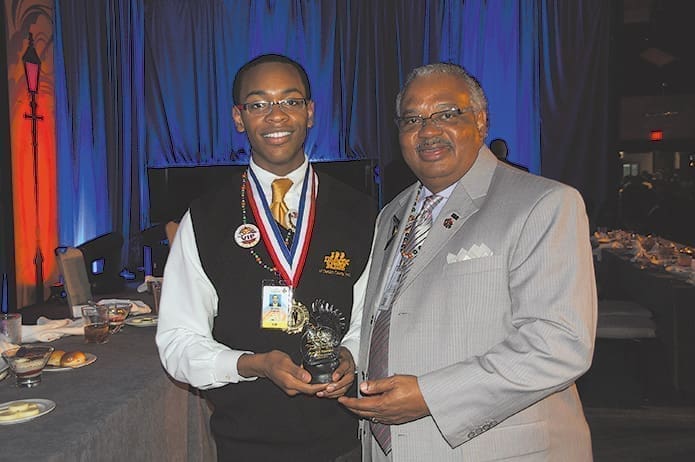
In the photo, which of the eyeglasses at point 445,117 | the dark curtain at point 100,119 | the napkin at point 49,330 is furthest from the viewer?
the dark curtain at point 100,119

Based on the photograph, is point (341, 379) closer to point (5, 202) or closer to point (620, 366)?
point (620, 366)

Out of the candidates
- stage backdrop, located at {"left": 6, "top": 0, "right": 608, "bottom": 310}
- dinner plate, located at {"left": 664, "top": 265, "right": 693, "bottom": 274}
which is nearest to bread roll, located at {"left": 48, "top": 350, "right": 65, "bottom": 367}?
dinner plate, located at {"left": 664, "top": 265, "right": 693, "bottom": 274}

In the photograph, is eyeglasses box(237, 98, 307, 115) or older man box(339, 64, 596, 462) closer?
older man box(339, 64, 596, 462)

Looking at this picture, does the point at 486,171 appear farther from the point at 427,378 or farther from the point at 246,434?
the point at 246,434

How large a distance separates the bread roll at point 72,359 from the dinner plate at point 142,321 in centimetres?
66

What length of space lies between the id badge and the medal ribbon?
30 mm

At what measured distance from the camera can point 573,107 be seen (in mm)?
7738

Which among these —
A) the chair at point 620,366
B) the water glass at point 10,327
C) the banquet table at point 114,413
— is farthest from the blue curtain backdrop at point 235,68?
the water glass at point 10,327

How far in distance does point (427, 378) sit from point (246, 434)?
1.92 feet

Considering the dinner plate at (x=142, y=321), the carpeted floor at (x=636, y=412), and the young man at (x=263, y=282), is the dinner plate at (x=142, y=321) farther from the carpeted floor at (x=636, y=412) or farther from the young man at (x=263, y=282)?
the carpeted floor at (x=636, y=412)

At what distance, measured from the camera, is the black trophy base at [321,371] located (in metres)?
1.43

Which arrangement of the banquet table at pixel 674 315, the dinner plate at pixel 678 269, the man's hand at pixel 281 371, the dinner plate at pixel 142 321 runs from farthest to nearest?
Result: the dinner plate at pixel 678 269 → the banquet table at pixel 674 315 → the dinner plate at pixel 142 321 → the man's hand at pixel 281 371

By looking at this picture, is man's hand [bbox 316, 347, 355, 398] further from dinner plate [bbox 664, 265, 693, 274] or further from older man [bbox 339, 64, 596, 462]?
dinner plate [bbox 664, 265, 693, 274]

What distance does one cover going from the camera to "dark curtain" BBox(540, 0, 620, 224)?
302 inches
